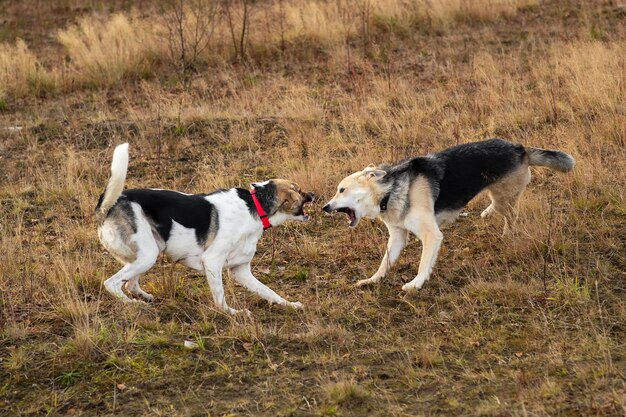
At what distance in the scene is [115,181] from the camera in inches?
250

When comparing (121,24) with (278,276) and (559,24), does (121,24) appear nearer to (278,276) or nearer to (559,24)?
(559,24)

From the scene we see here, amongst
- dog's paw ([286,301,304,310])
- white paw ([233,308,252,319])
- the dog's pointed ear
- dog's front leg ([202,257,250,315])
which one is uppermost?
the dog's pointed ear

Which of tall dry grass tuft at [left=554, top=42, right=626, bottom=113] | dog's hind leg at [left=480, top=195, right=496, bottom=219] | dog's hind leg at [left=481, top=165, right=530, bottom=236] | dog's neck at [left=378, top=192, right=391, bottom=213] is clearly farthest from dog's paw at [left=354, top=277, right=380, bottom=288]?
tall dry grass tuft at [left=554, top=42, right=626, bottom=113]

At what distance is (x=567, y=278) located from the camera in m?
6.72

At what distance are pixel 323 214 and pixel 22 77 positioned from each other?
24.4 feet

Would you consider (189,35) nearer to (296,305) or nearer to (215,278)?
(215,278)

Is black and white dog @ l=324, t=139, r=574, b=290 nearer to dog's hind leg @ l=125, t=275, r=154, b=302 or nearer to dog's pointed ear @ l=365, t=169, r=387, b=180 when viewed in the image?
dog's pointed ear @ l=365, t=169, r=387, b=180

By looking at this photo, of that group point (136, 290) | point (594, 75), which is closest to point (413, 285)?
point (136, 290)

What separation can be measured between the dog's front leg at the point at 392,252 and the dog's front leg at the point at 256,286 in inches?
31.4

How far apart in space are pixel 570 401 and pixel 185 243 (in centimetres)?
325

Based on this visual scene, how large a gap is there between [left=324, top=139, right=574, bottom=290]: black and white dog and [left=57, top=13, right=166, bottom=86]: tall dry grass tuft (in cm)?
777

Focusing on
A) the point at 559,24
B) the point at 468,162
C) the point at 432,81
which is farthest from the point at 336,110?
the point at 559,24

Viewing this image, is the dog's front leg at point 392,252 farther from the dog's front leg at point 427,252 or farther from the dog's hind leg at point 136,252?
the dog's hind leg at point 136,252

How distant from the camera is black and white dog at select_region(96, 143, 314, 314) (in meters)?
6.53
